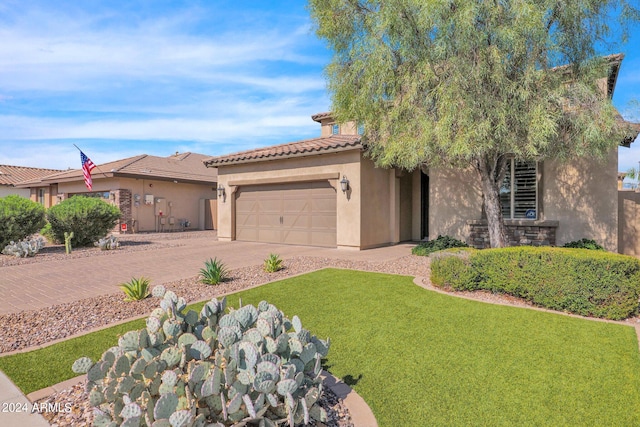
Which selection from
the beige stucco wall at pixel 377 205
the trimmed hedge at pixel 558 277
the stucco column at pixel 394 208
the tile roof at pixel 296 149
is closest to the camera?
the trimmed hedge at pixel 558 277

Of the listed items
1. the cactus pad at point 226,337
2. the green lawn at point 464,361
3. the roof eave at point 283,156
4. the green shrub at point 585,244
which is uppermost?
the roof eave at point 283,156

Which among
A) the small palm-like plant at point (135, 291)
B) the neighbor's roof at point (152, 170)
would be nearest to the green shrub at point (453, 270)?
the small palm-like plant at point (135, 291)

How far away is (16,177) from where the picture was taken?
29.5 m

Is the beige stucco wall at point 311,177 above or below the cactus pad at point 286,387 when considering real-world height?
above

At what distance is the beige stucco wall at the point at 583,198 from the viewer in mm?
10320

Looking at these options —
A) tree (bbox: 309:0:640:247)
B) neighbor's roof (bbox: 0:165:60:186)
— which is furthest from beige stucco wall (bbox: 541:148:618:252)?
neighbor's roof (bbox: 0:165:60:186)

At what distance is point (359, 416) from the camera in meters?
2.80

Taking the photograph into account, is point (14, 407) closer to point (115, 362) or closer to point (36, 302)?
point (115, 362)

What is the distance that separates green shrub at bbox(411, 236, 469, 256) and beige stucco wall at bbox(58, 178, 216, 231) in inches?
658

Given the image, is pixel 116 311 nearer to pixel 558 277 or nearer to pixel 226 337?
pixel 226 337

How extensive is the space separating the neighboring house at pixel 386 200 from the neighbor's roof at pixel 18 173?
927 inches

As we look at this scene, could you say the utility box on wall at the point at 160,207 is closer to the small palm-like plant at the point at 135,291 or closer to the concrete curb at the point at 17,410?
the small palm-like plant at the point at 135,291

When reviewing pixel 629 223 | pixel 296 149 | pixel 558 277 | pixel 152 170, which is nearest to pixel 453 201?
pixel 629 223

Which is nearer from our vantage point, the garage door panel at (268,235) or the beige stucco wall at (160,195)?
the garage door panel at (268,235)
